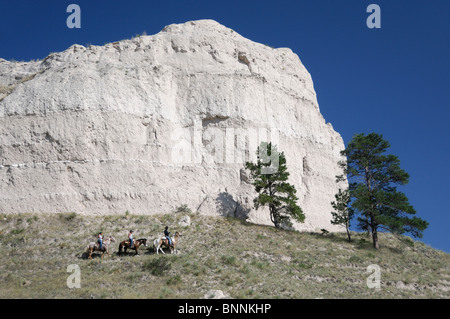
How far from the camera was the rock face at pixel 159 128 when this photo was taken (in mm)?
27641

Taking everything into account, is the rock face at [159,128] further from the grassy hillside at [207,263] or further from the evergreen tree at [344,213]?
the evergreen tree at [344,213]

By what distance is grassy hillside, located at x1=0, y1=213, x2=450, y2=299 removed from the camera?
1719 centimetres

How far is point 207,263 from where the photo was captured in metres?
19.9

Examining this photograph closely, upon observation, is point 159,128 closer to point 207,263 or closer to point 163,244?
point 163,244

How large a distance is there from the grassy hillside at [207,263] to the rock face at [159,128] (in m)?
2.43

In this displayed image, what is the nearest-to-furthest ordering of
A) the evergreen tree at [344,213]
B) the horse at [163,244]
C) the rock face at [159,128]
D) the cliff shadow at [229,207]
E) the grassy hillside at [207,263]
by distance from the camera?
the grassy hillside at [207,263] → the horse at [163,244] → the rock face at [159,128] → the evergreen tree at [344,213] → the cliff shadow at [229,207]

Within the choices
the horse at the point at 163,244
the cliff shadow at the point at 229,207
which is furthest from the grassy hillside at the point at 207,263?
the cliff shadow at the point at 229,207

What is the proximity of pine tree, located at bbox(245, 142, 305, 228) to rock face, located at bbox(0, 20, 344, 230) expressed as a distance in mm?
1890

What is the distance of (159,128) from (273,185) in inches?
375

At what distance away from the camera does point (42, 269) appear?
19.9 m

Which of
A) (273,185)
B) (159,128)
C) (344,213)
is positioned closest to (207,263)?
(273,185)

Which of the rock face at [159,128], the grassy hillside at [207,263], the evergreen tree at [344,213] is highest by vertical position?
the rock face at [159,128]

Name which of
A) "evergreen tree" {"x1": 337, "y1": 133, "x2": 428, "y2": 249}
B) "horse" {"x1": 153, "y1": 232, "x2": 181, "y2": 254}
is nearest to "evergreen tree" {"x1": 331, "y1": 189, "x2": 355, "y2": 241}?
"evergreen tree" {"x1": 337, "y1": 133, "x2": 428, "y2": 249}
